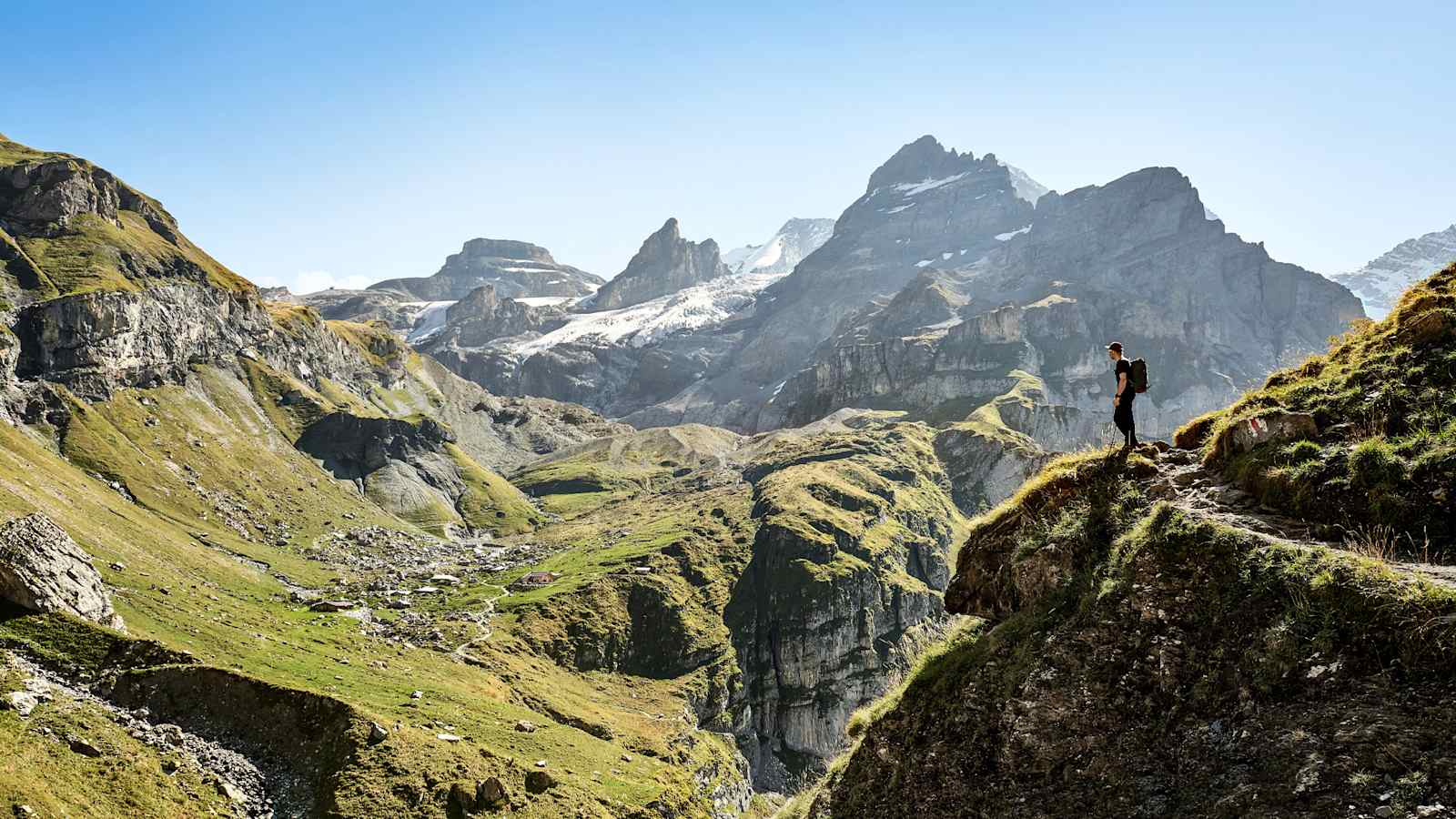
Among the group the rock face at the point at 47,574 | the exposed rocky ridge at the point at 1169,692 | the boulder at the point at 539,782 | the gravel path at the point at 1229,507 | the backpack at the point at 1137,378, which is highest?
the backpack at the point at 1137,378

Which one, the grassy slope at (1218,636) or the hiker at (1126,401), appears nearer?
the grassy slope at (1218,636)

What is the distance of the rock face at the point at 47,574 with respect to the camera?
199 ft

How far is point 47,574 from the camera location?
6297 centimetres

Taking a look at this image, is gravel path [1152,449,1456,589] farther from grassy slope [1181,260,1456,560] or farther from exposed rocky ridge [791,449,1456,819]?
exposed rocky ridge [791,449,1456,819]

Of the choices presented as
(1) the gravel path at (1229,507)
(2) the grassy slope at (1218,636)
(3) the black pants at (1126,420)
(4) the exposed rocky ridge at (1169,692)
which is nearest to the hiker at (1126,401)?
(3) the black pants at (1126,420)

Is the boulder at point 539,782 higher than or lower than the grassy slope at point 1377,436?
lower

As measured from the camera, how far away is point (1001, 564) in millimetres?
21984

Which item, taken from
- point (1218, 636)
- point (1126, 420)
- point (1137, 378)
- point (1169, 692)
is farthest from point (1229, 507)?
point (1137, 378)

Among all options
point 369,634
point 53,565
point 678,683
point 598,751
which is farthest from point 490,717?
point 678,683

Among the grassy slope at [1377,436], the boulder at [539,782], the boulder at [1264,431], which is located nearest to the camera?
the grassy slope at [1377,436]

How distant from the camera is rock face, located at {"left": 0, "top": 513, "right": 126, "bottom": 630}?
199 ft

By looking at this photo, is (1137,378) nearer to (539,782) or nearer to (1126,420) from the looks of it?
(1126,420)

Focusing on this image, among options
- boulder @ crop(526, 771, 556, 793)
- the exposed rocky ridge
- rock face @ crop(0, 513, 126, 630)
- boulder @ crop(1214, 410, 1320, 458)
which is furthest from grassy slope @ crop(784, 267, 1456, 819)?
rock face @ crop(0, 513, 126, 630)

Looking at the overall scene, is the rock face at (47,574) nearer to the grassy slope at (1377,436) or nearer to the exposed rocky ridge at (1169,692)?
the exposed rocky ridge at (1169,692)
